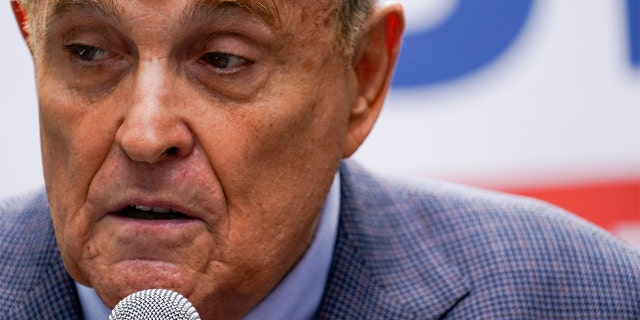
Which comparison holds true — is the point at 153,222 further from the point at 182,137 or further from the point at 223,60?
the point at 223,60

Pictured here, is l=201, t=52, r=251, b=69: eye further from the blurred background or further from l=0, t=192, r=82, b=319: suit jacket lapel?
the blurred background

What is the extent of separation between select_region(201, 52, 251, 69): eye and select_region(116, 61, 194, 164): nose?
97 mm

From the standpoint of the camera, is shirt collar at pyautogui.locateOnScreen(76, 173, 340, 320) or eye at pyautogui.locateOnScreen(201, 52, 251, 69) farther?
shirt collar at pyautogui.locateOnScreen(76, 173, 340, 320)

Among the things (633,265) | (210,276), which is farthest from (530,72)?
(210,276)

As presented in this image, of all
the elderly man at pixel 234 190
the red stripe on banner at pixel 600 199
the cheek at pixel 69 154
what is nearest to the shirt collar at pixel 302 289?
the elderly man at pixel 234 190

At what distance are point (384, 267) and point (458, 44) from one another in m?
1.52

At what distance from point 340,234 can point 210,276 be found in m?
0.56

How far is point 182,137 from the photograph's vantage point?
1.99 metres

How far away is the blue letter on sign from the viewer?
3842 mm

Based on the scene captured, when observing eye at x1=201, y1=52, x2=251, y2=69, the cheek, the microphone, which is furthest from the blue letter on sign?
the microphone

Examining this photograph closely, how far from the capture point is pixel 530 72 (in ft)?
12.5

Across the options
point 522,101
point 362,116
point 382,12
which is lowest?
point 522,101

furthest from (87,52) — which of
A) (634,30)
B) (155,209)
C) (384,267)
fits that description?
(634,30)

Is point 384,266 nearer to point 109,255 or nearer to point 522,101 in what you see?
point 109,255
